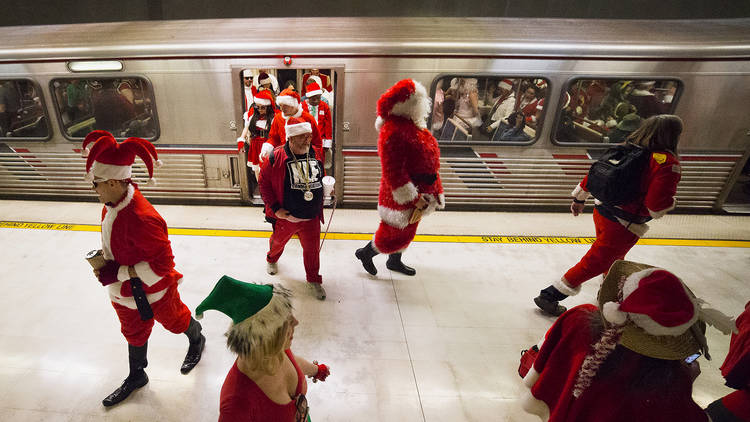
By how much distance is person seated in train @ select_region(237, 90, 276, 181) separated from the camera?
431 centimetres

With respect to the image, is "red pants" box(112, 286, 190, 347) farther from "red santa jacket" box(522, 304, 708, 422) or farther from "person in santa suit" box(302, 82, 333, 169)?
"person in santa suit" box(302, 82, 333, 169)

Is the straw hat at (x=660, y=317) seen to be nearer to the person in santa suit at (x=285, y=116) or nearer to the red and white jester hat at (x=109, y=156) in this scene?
the red and white jester hat at (x=109, y=156)

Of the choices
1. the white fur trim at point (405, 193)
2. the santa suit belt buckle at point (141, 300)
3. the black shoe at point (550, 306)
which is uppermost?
the white fur trim at point (405, 193)

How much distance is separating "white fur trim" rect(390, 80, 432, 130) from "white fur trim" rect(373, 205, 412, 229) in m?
0.78

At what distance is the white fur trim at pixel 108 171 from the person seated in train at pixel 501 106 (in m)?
3.99

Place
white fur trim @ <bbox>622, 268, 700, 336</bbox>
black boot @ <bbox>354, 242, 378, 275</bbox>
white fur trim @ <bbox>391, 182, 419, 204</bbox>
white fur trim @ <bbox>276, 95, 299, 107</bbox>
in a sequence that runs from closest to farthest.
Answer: white fur trim @ <bbox>622, 268, 700, 336</bbox> → white fur trim @ <bbox>391, 182, 419, 204</bbox> → black boot @ <bbox>354, 242, 378, 275</bbox> → white fur trim @ <bbox>276, 95, 299, 107</bbox>

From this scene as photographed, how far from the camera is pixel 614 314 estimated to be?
1142 millimetres

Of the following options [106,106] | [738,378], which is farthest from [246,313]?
[106,106]

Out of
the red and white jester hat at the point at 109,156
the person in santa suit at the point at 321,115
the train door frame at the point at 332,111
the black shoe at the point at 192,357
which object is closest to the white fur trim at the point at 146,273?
the red and white jester hat at the point at 109,156

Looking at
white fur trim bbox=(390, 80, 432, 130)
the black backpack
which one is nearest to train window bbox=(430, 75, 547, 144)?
white fur trim bbox=(390, 80, 432, 130)

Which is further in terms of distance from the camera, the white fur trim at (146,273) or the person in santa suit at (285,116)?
the person in santa suit at (285,116)

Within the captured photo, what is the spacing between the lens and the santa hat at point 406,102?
2.68 meters

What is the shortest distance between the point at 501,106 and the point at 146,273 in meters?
4.17

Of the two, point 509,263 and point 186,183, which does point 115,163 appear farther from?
point 509,263
